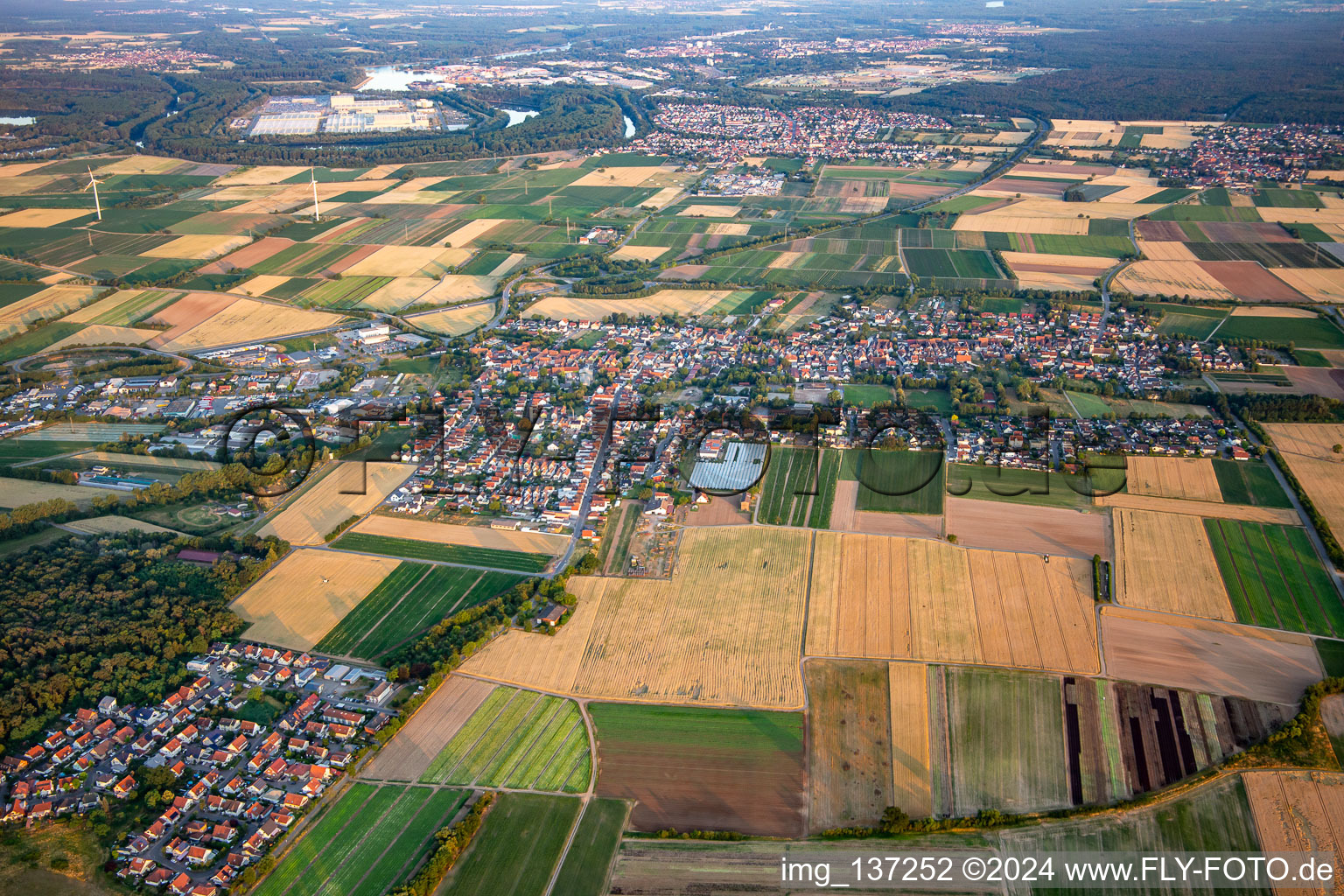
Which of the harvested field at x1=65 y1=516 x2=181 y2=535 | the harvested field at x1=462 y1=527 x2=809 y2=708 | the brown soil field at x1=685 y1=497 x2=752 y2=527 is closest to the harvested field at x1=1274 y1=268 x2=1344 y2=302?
the brown soil field at x1=685 y1=497 x2=752 y2=527

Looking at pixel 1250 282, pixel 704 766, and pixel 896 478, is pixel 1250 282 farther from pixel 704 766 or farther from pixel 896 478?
pixel 704 766

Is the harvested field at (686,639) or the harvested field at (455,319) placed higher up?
the harvested field at (455,319)

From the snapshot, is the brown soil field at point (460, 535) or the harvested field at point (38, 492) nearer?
the brown soil field at point (460, 535)

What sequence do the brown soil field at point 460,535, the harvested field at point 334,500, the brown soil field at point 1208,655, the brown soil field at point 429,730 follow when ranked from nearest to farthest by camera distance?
1. the brown soil field at point 429,730
2. the brown soil field at point 1208,655
3. the brown soil field at point 460,535
4. the harvested field at point 334,500

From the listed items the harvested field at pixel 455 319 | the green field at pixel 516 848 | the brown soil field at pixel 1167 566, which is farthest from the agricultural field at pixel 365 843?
the harvested field at pixel 455 319

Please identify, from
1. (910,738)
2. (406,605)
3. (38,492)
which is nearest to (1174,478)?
(910,738)

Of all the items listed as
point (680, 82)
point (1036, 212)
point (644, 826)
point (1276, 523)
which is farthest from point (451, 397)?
point (680, 82)

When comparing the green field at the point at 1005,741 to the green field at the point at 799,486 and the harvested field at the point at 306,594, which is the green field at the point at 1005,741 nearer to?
the green field at the point at 799,486

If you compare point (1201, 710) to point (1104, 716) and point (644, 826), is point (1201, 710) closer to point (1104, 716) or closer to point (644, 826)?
point (1104, 716)
